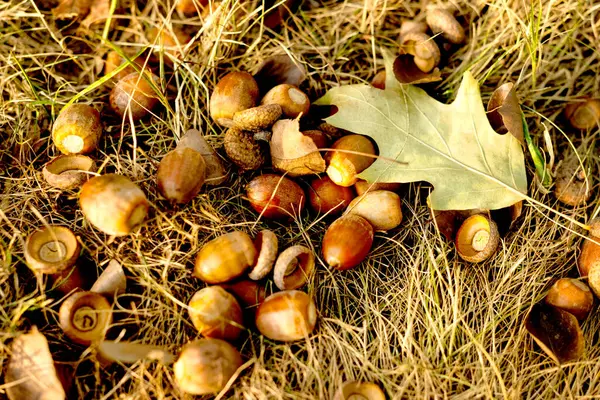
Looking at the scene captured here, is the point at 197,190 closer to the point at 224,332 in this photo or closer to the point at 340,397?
the point at 224,332

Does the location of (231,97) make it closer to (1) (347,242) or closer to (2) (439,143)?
(1) (347,242)

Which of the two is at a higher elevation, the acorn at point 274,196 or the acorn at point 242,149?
the acorn at point 242,149

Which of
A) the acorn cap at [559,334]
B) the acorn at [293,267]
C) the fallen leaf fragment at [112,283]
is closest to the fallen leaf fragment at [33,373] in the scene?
the fallen leaf fragment at [112,283]

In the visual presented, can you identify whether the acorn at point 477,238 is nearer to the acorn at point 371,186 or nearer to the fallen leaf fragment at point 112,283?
the acorn at point 371,186

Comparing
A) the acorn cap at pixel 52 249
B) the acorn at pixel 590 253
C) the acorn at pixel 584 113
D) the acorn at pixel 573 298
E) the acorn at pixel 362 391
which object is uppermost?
the acorn at pixel 584 113

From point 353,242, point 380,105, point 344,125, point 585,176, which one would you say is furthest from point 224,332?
point 585,176

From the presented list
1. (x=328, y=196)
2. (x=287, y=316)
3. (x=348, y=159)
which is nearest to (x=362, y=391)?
(x=287, y=316)

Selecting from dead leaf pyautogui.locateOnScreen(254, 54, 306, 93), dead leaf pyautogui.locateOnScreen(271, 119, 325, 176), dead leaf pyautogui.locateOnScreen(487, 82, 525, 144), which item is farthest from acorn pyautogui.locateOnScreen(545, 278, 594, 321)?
dead leaf pyautogui.locateOnScreen(254, 54, 306, 93)

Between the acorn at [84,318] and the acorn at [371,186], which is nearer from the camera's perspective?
the acorn at [84,318]
